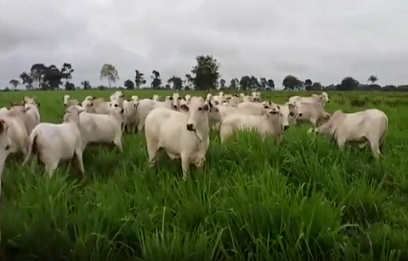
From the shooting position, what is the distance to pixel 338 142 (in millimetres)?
9398

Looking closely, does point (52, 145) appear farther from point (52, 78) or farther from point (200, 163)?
point (52, 78)

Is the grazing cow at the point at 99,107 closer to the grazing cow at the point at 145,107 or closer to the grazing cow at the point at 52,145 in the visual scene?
the grazing cow at the point at 145,107

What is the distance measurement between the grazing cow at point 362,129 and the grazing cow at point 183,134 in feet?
9.83

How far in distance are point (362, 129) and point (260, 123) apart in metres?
1.89

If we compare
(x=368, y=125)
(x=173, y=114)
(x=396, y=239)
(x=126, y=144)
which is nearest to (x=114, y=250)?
(x=396, y=239)

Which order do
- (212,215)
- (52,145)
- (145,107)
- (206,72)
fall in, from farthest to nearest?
(206,72) < (145,107) < (52,145) < (212,215)

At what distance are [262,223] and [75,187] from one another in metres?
2.45

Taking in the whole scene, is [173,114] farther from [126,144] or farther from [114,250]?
[114,250]

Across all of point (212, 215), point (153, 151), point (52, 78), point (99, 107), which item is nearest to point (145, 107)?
point (99, 107)

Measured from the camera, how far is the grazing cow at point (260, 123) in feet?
32.0

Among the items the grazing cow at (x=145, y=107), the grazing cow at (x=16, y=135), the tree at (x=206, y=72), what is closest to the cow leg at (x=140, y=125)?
the grazing cow at (x=145, y=107)

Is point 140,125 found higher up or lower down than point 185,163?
lower down

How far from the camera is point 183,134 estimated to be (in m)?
7.25

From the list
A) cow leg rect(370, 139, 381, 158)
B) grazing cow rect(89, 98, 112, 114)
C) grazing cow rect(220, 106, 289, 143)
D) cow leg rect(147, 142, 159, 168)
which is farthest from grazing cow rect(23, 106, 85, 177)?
grazing cow rect(89, 98, 112, 114)
